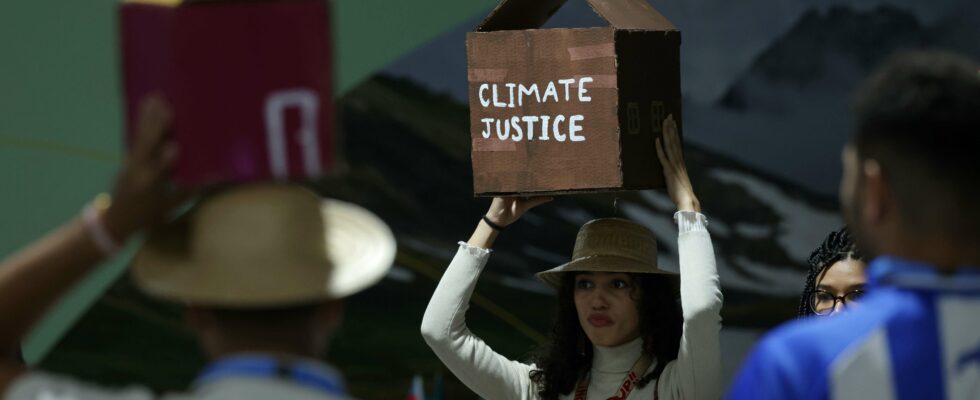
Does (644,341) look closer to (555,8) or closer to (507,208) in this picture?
(507,208)

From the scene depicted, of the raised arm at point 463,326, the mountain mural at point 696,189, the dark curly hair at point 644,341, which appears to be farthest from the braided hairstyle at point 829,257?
the mountain mural at point 696,189

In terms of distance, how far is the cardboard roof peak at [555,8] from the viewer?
3947 millimetres

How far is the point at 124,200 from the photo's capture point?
6.72 ft

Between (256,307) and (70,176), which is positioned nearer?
(256,307)

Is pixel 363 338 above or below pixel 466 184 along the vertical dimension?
below

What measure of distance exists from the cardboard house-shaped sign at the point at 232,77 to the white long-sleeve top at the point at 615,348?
1828 mm

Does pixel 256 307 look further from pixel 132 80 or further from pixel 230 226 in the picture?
pixel 132 80

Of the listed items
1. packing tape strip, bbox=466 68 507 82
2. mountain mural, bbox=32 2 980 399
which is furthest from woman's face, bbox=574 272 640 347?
mountain mural, bbox=32 2 980 399

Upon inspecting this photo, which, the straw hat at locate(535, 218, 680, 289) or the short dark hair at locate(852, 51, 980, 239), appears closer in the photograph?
the short dark hair at locate(852, 51, 980, 239)

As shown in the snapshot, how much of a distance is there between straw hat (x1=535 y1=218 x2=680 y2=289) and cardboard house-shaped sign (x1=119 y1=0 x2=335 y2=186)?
7.15 ft

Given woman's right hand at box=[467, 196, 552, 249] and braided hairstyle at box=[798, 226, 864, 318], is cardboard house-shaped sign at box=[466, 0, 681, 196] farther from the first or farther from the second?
braided hairstyle at box=[798, 226, 864, 318]

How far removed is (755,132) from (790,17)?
44cm

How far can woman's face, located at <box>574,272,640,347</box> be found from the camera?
427 centimetres

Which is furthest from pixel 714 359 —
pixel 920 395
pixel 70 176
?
pixel 70 176
